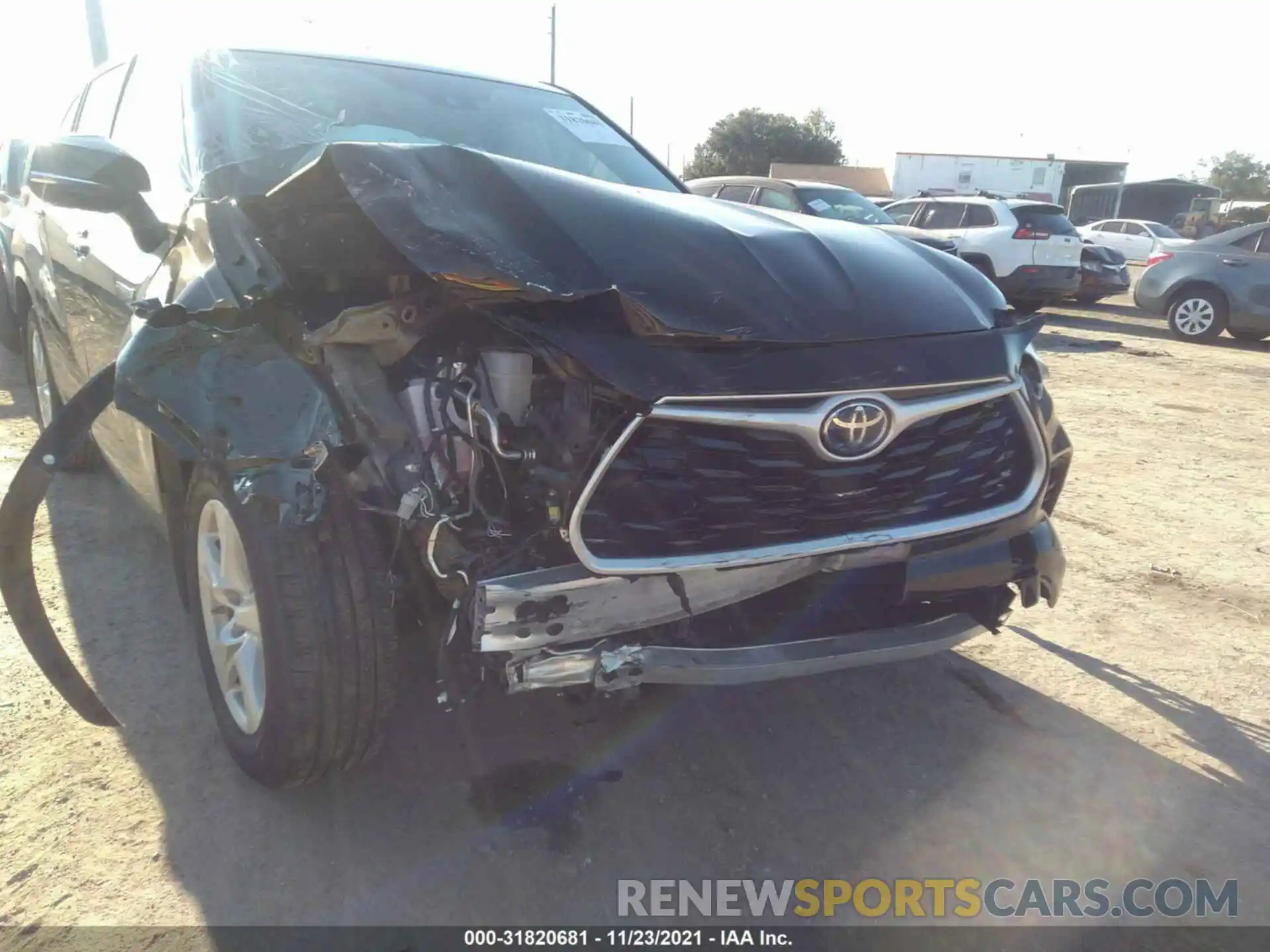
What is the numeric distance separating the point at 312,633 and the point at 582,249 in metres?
0.99

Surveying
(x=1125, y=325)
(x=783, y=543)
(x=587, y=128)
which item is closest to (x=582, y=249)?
(x=783, y=543)

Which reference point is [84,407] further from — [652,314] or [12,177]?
[12,177]

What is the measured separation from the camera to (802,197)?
10234 mm

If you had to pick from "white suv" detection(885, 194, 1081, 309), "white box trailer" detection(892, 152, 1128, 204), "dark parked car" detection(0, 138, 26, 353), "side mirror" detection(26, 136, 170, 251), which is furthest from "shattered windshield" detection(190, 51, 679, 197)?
"white box trailer" detection(892, 152, 1128, 204)

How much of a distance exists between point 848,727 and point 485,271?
5.64 feet

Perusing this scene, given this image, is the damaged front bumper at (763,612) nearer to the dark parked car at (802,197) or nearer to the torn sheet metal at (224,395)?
the torn sheet metal at (224,395)

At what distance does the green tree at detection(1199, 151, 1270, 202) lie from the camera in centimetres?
6581

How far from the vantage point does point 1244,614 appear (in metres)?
3.53

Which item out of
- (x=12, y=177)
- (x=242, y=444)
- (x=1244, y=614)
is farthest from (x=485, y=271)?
(x=12, y=177)

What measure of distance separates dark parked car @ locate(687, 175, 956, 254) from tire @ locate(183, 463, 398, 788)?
860cm

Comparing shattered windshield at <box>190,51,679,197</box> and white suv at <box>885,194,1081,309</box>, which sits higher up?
shattered windshield at <box>190,51,679,197</box>

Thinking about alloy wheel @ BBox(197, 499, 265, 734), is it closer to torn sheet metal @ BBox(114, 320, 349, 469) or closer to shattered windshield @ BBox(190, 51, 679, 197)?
torn sheet metal @ BBox(114, 320, 349, 469)

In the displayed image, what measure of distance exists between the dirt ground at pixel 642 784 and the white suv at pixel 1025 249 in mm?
9620

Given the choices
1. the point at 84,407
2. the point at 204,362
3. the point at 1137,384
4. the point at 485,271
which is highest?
the point at 485,271
